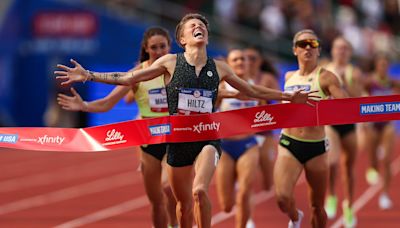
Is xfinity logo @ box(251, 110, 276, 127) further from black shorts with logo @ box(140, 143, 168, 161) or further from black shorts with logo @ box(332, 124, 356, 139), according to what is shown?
black shorts with logo @ box(332, 124, 356, 139)

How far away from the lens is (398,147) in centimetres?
2414

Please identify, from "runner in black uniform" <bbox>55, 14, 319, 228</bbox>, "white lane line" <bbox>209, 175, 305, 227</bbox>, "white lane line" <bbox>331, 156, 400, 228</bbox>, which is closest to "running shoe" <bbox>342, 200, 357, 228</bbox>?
"white lane line" <bbox>331, 156, 400, 228</bbox>

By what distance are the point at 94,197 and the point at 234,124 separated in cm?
780

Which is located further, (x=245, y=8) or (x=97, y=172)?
(x=245, y=8)

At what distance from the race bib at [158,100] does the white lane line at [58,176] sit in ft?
26.3

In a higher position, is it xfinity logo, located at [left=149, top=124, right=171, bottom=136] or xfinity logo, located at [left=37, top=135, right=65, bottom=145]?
xfinity logo, located at [left=149, top=124, right=171, bottom=136]

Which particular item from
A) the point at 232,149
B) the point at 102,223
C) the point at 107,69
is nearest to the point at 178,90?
the point at 232,149

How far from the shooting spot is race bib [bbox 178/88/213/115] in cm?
780

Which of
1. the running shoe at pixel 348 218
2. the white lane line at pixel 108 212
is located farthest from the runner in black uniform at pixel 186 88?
the white lane line at pixel 108 212

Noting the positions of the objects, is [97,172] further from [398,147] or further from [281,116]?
[281,116]

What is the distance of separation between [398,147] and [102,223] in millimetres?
13285

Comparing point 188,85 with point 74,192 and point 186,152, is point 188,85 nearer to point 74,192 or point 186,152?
point 186,152

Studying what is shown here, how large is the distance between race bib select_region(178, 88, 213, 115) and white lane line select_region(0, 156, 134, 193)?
9273 millimetres

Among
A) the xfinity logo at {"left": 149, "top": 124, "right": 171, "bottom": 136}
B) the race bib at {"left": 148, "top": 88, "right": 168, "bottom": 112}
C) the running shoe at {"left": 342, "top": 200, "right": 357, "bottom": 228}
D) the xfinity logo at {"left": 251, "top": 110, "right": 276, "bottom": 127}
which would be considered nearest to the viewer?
the xfinity logo at {"left": 149, "top": 124, "right": 171, "bottom": 136}
